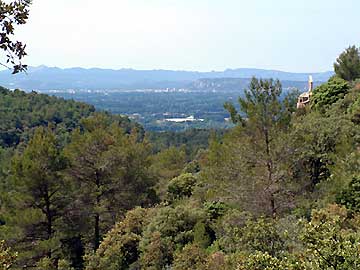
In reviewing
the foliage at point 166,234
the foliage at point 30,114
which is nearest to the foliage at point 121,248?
the foliage at point 166,234

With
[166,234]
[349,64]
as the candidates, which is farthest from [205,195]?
[349,64]

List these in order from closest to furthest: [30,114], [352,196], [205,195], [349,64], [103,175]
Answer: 1. [352,196]
2. [205,195]
3. [103,175]
4. [349,64]
5. [30,114]

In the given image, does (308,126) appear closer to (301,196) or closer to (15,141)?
(301,196)

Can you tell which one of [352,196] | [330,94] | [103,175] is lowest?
[103,175]

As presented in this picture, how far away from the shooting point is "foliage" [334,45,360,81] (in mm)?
24562

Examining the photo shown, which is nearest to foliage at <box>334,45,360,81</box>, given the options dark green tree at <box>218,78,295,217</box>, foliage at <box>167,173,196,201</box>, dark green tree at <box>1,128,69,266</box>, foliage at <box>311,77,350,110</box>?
foliage at <box>311,77,350,110</box>

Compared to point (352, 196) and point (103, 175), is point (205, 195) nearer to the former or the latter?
point (103, 175)

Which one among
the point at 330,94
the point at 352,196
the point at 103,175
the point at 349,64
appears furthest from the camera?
the point at 349,64

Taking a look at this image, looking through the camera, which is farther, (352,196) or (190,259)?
(352,196)

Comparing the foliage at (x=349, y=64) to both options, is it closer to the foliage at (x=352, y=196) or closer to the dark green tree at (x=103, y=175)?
the dark green tree at (x=103, y=175)

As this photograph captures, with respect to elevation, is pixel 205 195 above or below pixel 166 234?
above

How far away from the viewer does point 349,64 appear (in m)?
24.7

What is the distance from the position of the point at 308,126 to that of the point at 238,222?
156 inches

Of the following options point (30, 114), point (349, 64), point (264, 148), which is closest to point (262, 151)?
point (264, 148)
